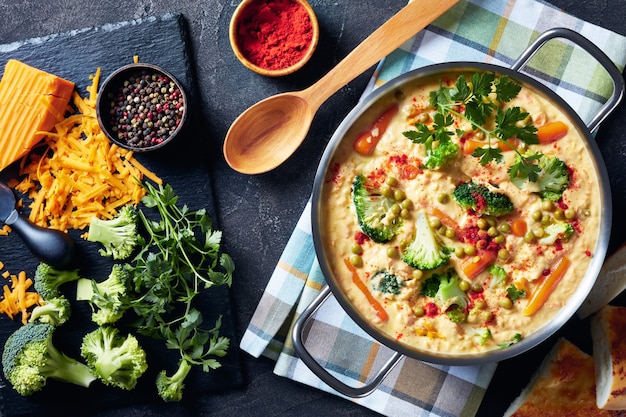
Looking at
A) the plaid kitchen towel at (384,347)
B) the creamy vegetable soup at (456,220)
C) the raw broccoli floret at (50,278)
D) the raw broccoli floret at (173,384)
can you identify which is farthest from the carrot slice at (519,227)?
the raw broccoli floret at (50,278)

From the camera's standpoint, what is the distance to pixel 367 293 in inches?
156

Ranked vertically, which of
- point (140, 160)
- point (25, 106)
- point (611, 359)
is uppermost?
point (25, 106)

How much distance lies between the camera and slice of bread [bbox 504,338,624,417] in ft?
14.3

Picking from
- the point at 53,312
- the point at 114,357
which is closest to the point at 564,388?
the point at 114,357

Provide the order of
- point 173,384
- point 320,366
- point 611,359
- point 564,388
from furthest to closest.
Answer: point 173,384 → point 564,388 → point 611,359 → point 320,366

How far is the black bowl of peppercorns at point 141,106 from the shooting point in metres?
4.41

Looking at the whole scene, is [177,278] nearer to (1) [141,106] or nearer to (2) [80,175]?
(2) [80,175]

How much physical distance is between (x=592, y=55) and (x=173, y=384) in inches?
135

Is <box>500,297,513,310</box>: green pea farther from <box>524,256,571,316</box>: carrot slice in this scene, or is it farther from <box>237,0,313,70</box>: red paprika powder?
<box>237,0,313,70</box>: red paprika powder

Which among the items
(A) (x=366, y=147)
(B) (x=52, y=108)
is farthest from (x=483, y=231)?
(B) (x=52, y=108)

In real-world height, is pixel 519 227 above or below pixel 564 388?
above

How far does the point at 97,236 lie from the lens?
177 inches

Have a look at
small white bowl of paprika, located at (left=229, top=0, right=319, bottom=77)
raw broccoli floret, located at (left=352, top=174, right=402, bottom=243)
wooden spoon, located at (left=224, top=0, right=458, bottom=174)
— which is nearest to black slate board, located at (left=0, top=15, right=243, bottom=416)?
wooden spoon, located at (left=224, top=0, right=458, bottom=174)

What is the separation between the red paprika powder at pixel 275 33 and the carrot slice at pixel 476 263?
171cm
